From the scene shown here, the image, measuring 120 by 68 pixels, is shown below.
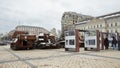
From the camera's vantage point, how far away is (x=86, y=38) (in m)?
22.2

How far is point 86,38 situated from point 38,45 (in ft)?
30.2

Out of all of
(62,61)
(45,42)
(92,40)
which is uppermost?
(92,40)

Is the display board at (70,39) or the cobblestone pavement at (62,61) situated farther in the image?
the display board at (70,39)

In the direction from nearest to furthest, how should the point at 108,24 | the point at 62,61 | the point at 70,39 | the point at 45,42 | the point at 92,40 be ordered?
1. the point at 62,61
2. the point at 70,39
3. the point at 92,40
4. the point at 45,42
5. the point at 108,24

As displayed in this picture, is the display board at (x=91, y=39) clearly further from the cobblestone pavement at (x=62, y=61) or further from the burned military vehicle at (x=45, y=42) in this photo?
the burned military vehicle at (x=45, y=42)

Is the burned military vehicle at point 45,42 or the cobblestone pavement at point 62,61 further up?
Answer: the burned military vehicle at point 45,42

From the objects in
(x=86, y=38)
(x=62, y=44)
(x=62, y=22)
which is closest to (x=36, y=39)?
(x=62, y=44)

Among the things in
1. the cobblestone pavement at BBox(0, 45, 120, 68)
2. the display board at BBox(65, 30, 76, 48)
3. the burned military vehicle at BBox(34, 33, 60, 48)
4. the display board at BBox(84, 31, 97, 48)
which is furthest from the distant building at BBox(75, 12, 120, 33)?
the cobblestone pavement at BBox(0, 45, 120, 68)

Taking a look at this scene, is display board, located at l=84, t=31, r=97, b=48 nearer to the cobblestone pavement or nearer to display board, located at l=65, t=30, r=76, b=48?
display board, located at l=65, t=30, r=76, b=48

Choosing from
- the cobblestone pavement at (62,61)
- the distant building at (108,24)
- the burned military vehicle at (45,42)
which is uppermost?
the distant building at (108,24)

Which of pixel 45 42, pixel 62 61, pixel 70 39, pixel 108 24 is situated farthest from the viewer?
pixel 108 24

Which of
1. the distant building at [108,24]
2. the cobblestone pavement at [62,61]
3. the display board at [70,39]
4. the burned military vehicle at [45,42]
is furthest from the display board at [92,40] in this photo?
the distant building at [108,24]

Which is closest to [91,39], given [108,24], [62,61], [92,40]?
[92,40]

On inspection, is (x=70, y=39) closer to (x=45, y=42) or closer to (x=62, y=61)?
(x=45, y=42)
